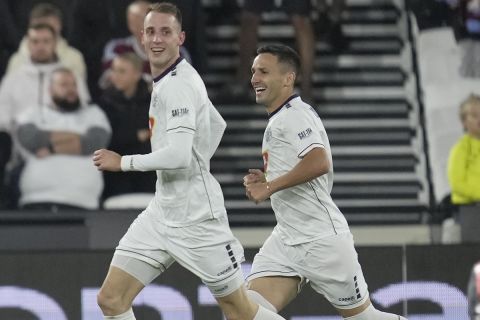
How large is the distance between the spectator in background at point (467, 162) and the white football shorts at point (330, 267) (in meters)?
3.59

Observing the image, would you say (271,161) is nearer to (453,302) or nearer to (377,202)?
(453,302)

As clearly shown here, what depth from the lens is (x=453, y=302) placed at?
10.2 m

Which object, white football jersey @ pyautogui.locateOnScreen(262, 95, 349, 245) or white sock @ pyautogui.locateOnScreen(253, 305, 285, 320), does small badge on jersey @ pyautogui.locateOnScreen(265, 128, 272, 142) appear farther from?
white sock @ pyautogui.locateOnScreen(253, 305, 285, 320)

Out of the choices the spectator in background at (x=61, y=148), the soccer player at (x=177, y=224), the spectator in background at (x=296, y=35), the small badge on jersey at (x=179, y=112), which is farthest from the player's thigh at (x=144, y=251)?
the spectator in background at (x=296, y=35)

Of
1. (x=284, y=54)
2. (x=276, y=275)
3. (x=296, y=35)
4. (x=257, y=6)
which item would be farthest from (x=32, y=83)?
(x=276, y=275)

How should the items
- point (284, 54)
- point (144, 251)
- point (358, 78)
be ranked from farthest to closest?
1. point (358, 78)
2. point (284, 54)
3. point (144, 251)

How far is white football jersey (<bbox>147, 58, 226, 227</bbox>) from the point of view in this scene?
25.4 ft

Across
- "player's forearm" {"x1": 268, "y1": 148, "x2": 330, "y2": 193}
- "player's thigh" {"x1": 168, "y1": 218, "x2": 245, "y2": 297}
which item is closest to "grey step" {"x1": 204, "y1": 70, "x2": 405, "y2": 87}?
"player's forearm" {"x1": 268, "y1": 148, "x2": 330, "y2": 193}

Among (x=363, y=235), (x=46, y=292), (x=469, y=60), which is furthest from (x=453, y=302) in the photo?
(x=469, y=60)

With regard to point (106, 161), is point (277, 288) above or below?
below

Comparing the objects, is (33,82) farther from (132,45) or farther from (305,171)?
(305,171)

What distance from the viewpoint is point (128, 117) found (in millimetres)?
12562

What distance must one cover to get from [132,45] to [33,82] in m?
0.99

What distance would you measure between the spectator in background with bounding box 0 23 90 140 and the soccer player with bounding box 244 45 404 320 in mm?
4606
